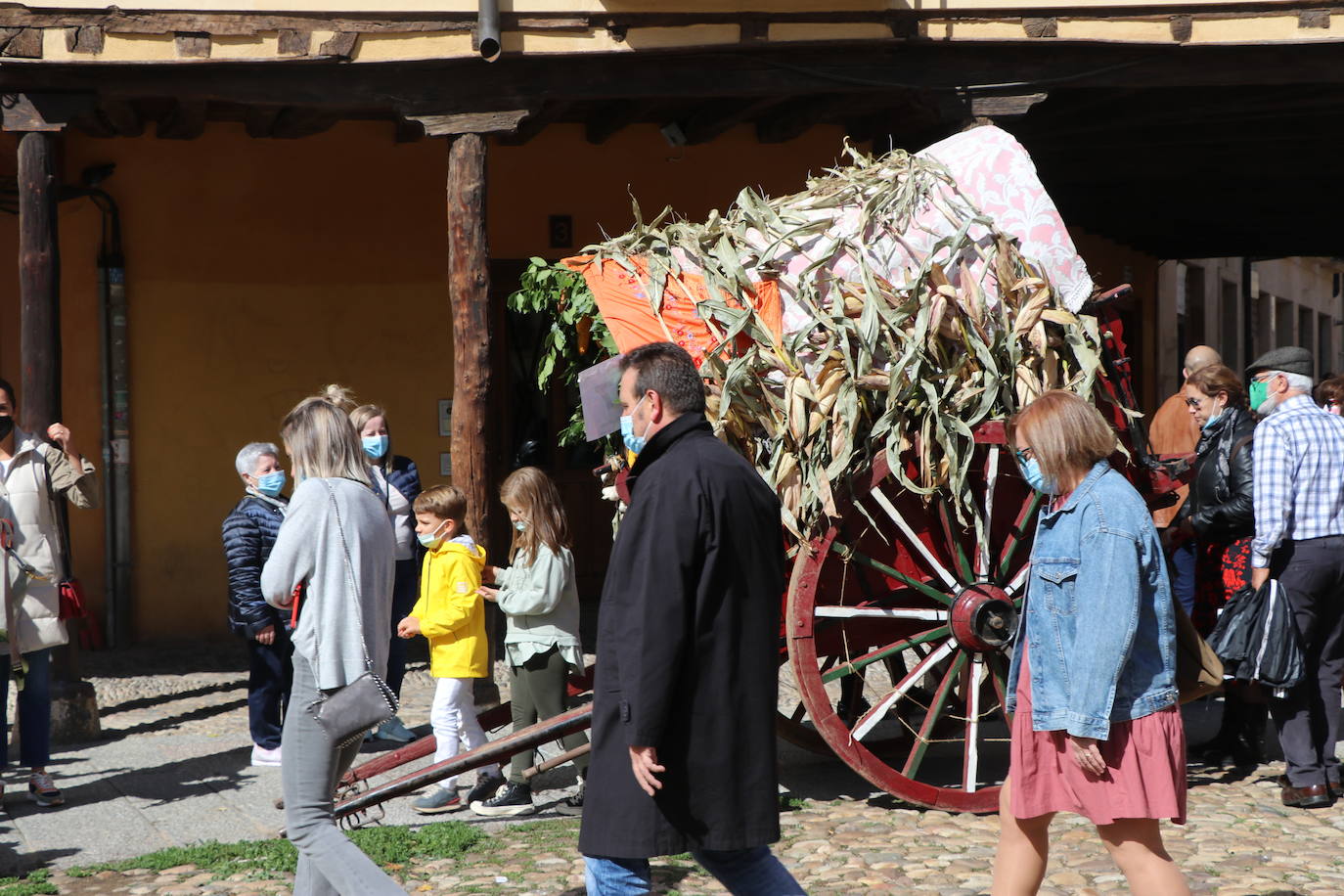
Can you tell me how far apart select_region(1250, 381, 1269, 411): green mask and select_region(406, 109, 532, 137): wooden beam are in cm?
386

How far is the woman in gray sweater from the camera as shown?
392 cm

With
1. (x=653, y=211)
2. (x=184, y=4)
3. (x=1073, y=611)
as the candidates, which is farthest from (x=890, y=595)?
(x=653, y=211)

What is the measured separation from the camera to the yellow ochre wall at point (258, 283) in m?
9.67

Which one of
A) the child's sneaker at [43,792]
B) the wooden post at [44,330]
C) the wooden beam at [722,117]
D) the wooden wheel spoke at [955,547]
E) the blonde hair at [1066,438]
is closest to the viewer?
the blonde hair at [1066,438]

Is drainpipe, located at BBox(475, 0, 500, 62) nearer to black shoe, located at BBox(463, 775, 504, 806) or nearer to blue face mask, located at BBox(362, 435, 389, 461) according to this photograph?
blue face mask, located at BBox(362, 435, 389, 461)

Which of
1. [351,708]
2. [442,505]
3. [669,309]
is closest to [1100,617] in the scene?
[351,708]

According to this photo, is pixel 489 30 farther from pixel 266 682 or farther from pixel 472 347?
pixel 266 682

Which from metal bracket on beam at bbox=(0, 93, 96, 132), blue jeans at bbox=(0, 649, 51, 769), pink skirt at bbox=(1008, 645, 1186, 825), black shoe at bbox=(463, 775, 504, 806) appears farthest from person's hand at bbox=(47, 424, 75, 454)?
pink skirt at bbox=(1008, 645, 1186, 825)

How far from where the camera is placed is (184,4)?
7.50 metres

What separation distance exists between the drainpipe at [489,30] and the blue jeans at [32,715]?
143 inches

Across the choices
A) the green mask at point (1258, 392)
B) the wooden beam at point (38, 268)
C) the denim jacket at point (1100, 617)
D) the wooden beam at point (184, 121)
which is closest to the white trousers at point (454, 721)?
the denim jacket at point (1100, 617)

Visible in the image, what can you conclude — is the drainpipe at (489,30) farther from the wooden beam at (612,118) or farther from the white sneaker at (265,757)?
the white sneaker at (265,757)

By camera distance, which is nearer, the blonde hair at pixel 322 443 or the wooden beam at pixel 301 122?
the blonde hair at pixel 322 443

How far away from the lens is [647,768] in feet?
10.4
